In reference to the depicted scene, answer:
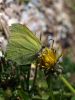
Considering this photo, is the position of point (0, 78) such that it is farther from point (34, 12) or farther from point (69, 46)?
point (69, 46)

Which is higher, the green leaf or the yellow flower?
the green leaf

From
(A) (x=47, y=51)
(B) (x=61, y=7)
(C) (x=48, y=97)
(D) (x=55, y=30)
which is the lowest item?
(C) (x=48, y=97)

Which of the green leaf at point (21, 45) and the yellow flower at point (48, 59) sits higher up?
the green leaf at point (21, 45)

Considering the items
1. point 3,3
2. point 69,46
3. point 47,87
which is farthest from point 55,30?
point 47,87
